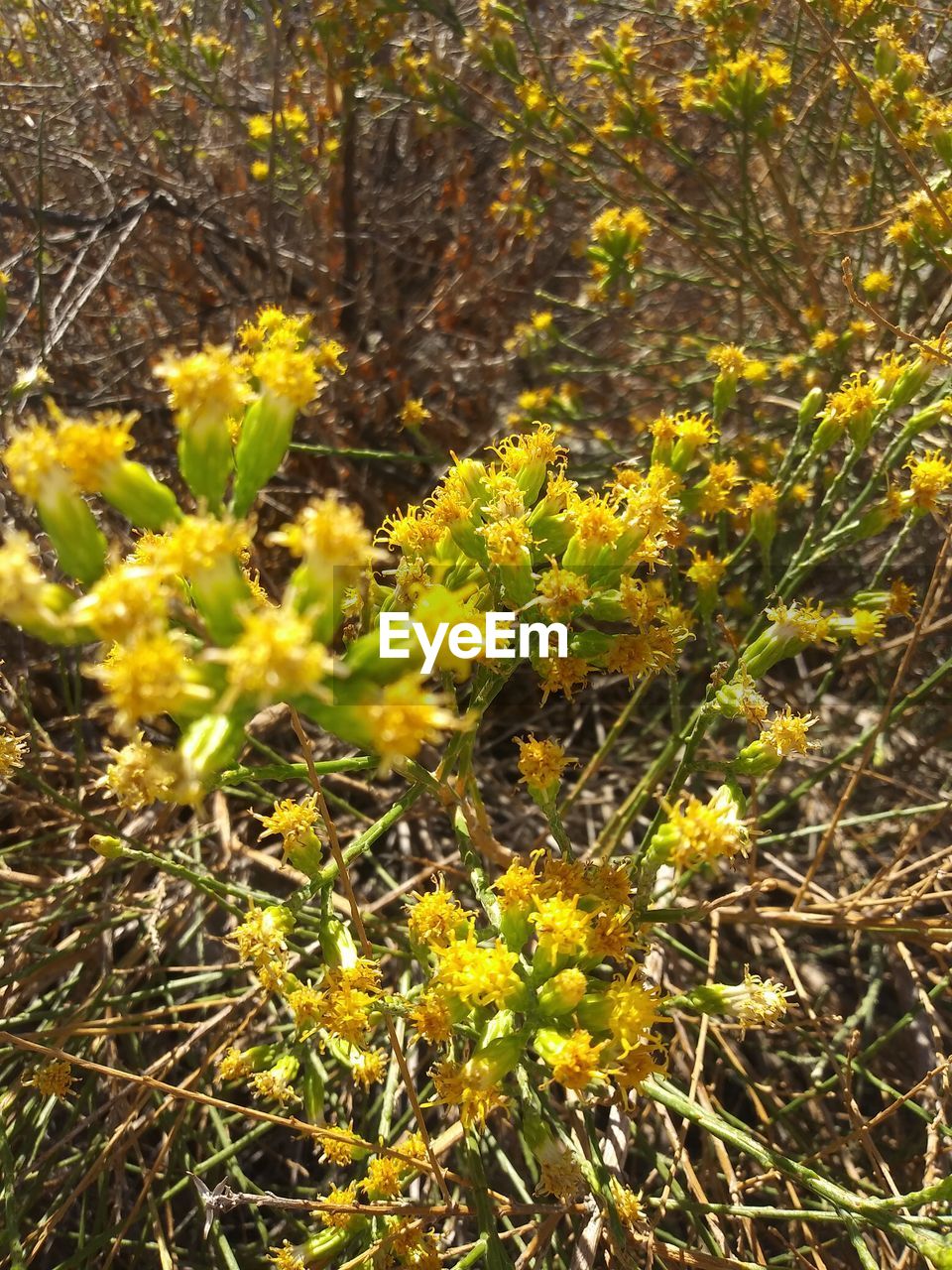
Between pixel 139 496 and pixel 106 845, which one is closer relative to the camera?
pixel 139 496

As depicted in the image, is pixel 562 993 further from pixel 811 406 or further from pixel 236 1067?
pixel 811 406

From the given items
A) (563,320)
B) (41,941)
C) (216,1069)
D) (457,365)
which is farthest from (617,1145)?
(563,320)

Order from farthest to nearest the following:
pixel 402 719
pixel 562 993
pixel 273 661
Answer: pixel 562 993 < pixel 402 719 < pixel 273 661

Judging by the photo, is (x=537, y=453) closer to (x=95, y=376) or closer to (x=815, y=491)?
(x=815, y=491)

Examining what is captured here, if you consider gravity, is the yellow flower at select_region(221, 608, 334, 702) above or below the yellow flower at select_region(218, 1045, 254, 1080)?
above

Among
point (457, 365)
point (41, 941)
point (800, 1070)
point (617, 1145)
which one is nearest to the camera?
point (617, 1145)

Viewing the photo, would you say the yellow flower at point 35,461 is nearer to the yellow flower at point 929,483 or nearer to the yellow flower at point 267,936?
the yellow flower at point 267,936

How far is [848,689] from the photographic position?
3.73 meters

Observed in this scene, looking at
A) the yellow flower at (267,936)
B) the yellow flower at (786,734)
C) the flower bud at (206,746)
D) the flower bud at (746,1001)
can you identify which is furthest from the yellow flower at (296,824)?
the yellow flower at (786,734)

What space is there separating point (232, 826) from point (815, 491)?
272 centimetres

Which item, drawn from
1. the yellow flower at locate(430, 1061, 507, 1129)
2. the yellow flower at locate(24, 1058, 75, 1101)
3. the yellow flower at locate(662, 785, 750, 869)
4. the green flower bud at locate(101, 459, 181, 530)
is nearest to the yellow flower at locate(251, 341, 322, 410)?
the green flower bud at locate(101, 459, 181, 530)

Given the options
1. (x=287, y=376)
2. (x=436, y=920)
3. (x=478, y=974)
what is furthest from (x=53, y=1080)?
(x=287, y=376)

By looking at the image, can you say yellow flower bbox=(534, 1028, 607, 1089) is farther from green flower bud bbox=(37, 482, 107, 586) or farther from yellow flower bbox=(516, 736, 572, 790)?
green flower bud bbox=(37, 482, 107, 586)

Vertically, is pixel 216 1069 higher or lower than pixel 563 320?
lower
